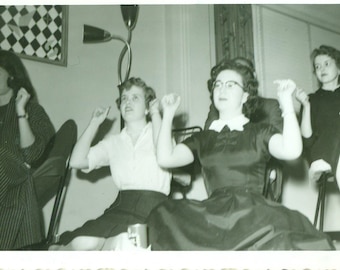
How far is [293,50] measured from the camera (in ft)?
8.23

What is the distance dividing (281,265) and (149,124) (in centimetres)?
81

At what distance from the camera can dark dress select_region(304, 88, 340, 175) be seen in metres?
1.62

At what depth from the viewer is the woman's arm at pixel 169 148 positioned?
4.77 ft

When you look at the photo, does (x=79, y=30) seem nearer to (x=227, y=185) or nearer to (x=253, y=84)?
(x=253, y=84)

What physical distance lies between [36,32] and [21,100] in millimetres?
572

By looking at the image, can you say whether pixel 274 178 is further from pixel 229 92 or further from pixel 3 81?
pixel 3 81

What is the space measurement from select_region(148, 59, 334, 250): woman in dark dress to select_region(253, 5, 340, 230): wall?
66cm

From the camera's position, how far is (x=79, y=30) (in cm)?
233

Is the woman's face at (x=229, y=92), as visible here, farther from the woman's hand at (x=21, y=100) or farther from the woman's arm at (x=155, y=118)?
the woman's hand at (x=21, y=100)

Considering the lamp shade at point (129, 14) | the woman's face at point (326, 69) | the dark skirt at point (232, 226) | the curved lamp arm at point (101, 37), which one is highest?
the lamp shade at point (129, 14)

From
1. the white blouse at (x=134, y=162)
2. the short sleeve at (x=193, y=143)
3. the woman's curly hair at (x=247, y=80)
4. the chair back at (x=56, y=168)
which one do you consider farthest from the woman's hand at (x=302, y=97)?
the chair back at (x=56, y=168)

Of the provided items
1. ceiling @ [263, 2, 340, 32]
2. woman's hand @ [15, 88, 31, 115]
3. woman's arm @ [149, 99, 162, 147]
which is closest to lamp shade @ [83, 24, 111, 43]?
woman's hand @ [15, 88, 31, 115]

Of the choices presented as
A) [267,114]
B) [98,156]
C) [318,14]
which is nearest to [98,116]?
[98,156]

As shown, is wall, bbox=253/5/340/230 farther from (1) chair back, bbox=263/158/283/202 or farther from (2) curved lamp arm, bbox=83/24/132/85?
(2) curved lamp arm, bbox=83/24/132/85
